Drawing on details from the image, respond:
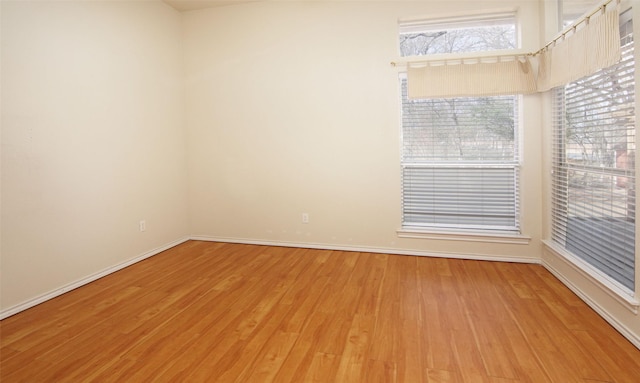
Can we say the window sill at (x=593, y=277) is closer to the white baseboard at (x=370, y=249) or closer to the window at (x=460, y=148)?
the white baseboard at (x=370, y=249)

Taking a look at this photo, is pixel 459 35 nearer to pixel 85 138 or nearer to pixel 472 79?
pixel 472 79

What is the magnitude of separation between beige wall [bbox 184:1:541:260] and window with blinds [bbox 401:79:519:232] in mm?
140

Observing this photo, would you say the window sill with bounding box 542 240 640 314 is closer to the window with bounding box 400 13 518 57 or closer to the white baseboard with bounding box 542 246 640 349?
the white baseboard with bounding box 542 246 640 349

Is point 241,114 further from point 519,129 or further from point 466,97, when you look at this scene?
point 519,129

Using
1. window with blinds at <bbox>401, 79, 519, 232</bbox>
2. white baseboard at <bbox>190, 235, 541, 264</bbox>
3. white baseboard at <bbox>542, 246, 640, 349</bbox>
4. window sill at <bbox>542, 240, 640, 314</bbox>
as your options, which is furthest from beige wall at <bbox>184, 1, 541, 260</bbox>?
white baseboard at <bbox>542, 246, 640, 349</bbox>

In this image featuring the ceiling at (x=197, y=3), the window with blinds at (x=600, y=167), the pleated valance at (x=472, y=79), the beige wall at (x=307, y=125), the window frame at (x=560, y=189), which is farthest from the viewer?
the ceiling at (x=197, y=3)

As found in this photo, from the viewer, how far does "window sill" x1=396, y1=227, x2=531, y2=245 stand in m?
3.68

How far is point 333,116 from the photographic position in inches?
163

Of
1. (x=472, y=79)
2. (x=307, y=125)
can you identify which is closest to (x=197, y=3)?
(x=307, y=125)

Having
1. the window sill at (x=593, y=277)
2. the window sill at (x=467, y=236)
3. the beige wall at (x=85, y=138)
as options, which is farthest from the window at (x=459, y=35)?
the beige wall at (x=85, y=138)

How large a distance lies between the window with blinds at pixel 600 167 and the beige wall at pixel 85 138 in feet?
13.7

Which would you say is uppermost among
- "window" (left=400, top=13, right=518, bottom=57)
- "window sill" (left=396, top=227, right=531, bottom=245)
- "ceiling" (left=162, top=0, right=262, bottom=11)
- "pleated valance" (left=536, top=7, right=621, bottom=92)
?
"ceiling" (left=162, top=0, right=262, bottom=11)

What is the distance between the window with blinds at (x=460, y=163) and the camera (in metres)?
3.72

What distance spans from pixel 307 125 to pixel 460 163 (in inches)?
69.6
